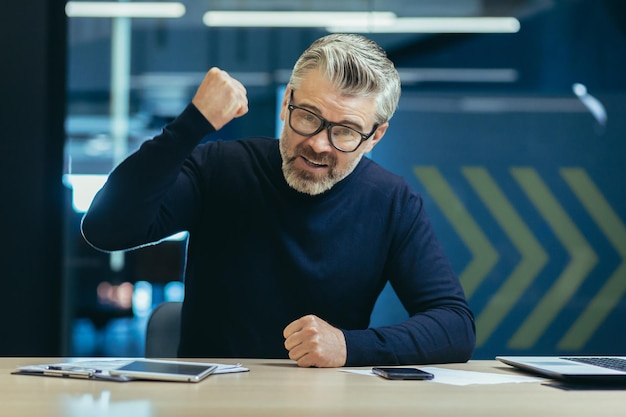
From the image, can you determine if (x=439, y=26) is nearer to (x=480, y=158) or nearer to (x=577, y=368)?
(x=480, y=158)

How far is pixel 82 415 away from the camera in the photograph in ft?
3.65

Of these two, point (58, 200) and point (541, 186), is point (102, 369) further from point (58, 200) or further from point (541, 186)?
point (541, 186)

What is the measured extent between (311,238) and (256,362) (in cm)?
48

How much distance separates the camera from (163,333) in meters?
2.04

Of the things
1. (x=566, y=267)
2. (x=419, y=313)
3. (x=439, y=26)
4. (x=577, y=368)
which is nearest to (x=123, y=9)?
(x=439, y=26)

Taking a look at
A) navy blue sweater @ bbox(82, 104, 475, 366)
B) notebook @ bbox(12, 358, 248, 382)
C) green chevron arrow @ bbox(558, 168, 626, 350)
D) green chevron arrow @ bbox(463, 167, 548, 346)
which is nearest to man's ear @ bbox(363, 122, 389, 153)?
navy blue sweater @ bbox(82, 104, 475, 366)

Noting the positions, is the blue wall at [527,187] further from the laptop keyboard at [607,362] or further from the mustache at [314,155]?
the laptop keyboard at [607,362]

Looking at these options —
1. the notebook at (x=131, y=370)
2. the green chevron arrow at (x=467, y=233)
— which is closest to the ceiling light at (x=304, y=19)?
the green chevron arrow at (x=467, y=233)

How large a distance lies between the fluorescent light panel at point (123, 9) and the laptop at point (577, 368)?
9.29 ft

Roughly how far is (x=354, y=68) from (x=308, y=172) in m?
0.28

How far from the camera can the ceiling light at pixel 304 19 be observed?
3975 millimetres

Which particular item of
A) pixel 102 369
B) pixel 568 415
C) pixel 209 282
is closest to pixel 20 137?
pixel 209 282

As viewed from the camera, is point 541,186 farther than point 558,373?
Yes

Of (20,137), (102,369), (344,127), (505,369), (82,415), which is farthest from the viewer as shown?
(20,137)
